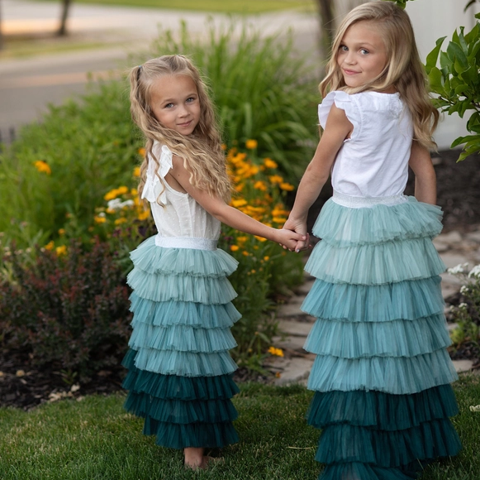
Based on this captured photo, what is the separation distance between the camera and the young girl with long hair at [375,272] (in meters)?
2.62

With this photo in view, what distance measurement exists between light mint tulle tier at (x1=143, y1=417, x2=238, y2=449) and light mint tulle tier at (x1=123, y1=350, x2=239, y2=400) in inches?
4.6

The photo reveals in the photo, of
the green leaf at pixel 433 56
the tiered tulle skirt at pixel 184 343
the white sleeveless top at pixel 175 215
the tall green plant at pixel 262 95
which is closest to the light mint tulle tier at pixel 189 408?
the tiered tulle skirt at pixel 184 343

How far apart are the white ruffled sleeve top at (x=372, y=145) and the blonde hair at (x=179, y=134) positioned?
464 millimetres

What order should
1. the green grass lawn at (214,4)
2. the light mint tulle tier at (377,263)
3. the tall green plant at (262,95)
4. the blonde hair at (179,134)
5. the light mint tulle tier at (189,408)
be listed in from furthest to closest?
the green grass lawn at (214,4), the tall green plant at (262,95), the light mint tulle tier at (189,408), the blonde hair at (179,134), the light mint tulle tier at (377,263)

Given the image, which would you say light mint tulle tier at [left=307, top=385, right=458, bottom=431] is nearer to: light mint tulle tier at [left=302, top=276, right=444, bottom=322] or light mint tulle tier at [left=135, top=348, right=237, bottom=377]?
light mint tulle tier at [left=302, top=276, right=444, bottom=322]

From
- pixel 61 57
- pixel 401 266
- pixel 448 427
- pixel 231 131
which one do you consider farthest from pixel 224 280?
pixel 61 57

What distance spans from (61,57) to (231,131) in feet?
48.5

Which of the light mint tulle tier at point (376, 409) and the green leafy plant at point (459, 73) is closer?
the light mint tulle tier at point (376, 409)

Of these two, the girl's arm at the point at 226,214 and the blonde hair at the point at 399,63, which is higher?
the blonde hair at the point at 399,63

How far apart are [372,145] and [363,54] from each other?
1.00 feet

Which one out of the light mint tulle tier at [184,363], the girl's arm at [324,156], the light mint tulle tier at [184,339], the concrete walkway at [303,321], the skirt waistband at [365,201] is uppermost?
the girl's arm at [324,156]

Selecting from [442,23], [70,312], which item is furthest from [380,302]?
[442,23]

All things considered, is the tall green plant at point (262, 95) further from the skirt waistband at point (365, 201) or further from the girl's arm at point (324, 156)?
the skirt waistband at point (365, 201)

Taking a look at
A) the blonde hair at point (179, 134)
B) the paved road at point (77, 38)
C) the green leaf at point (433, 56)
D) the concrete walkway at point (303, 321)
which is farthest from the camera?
the paved road at point (77, 38)
